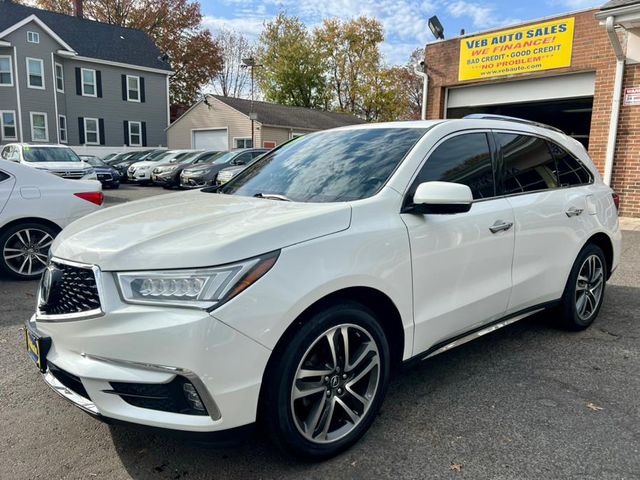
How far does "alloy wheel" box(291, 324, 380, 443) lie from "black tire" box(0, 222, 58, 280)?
453cm

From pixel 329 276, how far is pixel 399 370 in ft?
2.87

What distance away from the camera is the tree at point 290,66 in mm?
43875

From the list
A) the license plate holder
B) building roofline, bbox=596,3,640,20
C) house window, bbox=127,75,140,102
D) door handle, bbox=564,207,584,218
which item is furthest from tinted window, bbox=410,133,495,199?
house window, bbox=127,75,140,102

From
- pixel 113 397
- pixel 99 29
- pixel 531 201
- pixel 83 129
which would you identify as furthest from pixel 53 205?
pixel 99 29

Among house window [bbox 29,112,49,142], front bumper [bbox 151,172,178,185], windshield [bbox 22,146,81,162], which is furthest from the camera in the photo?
house window [bbox 29,112,49,142]

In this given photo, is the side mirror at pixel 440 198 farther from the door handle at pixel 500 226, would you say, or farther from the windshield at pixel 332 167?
the door handle at pixel 500 226

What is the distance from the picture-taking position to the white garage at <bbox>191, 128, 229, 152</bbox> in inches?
1211

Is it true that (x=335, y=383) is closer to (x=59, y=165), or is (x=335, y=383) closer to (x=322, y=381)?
(x=322, y=381)

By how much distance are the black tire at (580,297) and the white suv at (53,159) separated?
13.9 meters

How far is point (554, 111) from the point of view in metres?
15.0

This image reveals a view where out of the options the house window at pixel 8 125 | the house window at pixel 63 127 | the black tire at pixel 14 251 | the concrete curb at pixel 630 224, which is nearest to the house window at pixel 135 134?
the house window at pixel 63 127

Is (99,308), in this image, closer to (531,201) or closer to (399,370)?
(399,370)

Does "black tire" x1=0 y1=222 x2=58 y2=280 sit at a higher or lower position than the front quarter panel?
lower

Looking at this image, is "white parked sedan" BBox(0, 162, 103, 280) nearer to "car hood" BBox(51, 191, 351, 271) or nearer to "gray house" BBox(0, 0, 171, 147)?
"car hood" BBox(51, 191, 351, 271)
